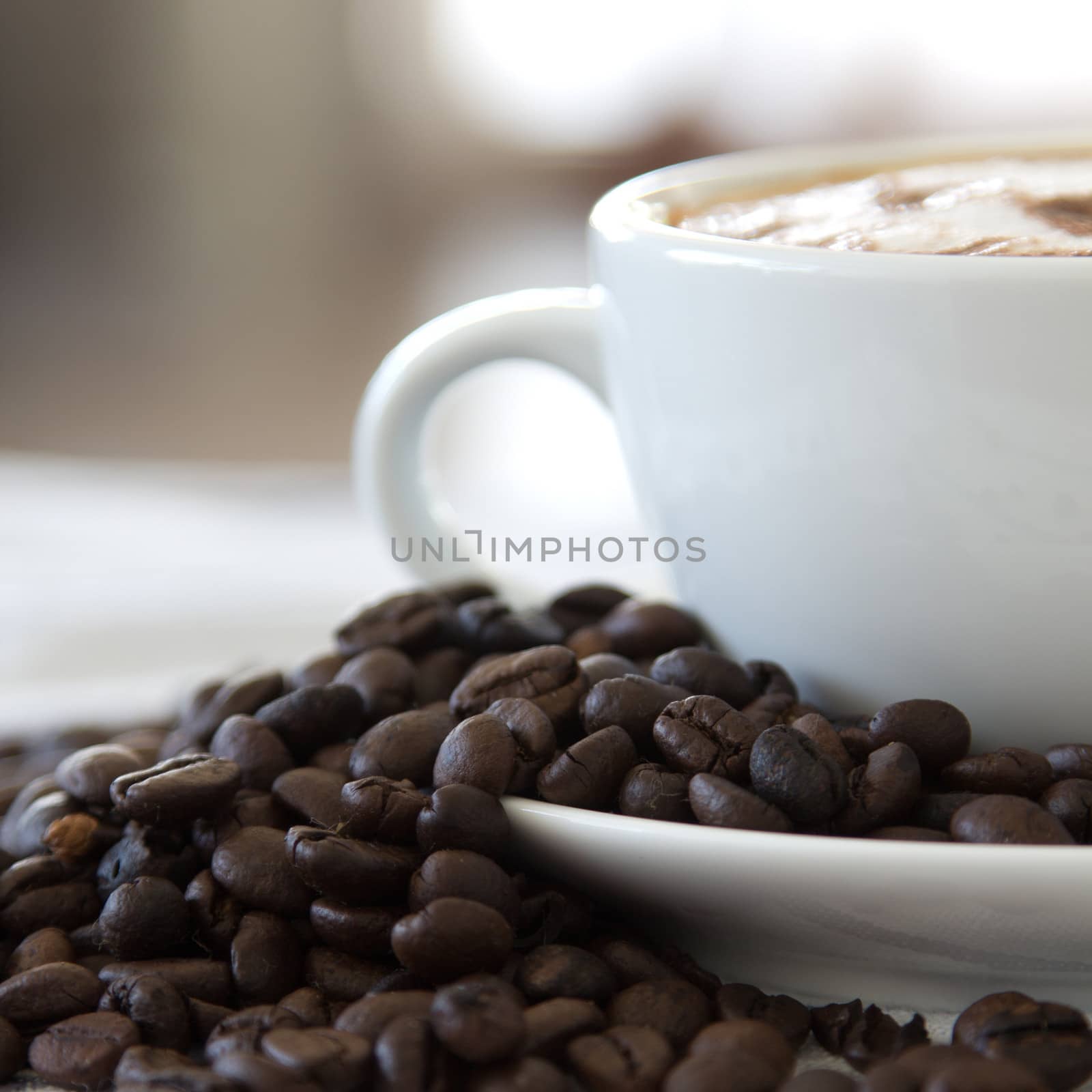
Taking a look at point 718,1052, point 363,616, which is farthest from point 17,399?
point 718,1052

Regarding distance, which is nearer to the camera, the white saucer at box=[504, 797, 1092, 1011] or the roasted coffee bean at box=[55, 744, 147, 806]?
the white saucer at box=[504, 797, 1092, 1011]

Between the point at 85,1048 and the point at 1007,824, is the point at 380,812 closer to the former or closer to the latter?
the point at 85,1048

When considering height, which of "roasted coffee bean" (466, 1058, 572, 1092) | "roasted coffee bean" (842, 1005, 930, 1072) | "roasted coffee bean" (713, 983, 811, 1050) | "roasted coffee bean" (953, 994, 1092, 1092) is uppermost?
"roasted coffee bean" (466, 1058, 572, 1092)

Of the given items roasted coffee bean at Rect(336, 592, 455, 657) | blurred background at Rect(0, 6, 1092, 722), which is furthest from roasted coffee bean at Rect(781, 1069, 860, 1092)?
blurred background at Rect(0, 6, 1092, 722)

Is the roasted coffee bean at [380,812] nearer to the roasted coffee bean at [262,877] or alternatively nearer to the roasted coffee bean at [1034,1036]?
Result: the roasted coffee bean at [262,877]

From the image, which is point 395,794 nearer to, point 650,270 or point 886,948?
point 886,948

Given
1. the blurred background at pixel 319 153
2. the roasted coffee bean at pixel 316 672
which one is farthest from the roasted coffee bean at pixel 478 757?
the blurred background at pixel 319 153

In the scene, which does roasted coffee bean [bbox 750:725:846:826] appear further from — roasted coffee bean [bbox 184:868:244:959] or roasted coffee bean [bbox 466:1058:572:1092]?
roasted coffee bean [bbox 184:868:244:959]
